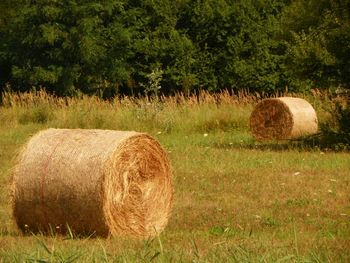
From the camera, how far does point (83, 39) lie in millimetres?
42656

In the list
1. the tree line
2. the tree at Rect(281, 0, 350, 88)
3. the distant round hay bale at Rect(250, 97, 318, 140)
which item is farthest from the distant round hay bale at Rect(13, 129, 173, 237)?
the tree line

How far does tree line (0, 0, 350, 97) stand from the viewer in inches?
1703

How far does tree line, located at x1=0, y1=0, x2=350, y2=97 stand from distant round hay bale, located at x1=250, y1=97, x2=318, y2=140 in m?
19.1

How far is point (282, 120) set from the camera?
22.6m

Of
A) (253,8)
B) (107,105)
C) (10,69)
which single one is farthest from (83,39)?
(107,105)

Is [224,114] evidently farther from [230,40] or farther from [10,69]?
[10,69]

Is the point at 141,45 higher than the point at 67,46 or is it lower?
lower

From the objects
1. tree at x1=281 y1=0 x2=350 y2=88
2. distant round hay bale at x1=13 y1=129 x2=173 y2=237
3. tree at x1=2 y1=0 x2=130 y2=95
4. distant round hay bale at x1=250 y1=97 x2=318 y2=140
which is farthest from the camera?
tree at x1=2 y1=0 x2=130 y2=95

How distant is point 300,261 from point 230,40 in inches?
1607

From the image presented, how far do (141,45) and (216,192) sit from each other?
32421mm

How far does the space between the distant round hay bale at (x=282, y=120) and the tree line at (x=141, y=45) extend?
62.7 feet

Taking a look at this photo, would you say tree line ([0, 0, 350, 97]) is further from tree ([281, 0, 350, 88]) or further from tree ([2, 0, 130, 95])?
tree ([281, 0, 350, 88])

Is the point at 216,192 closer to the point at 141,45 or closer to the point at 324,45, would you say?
the point at 324,45

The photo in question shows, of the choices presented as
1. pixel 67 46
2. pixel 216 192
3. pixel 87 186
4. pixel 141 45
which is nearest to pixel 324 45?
pixel 216 192
